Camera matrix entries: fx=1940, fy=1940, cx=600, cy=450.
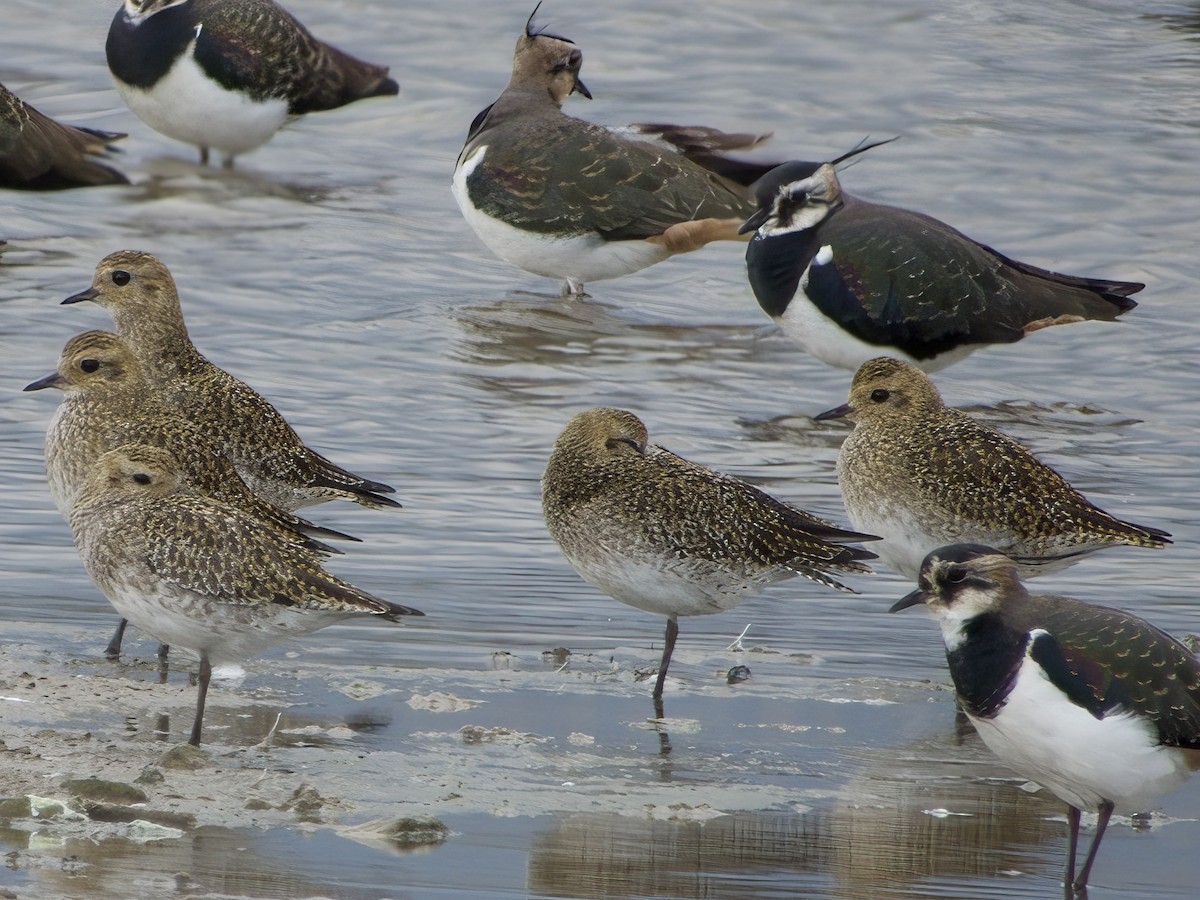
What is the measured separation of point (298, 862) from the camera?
473 centimetres

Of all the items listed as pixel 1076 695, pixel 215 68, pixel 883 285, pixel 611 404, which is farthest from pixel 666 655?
pixel 215 68

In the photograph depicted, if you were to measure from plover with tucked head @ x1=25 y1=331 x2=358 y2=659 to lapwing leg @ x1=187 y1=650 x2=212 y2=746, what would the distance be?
0.76m

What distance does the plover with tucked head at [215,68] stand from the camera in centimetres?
1377

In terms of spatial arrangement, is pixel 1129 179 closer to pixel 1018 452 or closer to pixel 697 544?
Answer: pixel 1018 452

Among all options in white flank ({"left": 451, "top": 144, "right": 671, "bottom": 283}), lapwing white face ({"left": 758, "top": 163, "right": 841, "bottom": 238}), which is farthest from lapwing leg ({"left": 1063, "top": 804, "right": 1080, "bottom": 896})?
white flank ({"left": 451, "top": 144, "right": 671, "bottom": 283})

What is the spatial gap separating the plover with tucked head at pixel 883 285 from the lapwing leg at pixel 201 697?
5.21 meters

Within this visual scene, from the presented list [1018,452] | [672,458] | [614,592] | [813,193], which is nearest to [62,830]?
[614,592]

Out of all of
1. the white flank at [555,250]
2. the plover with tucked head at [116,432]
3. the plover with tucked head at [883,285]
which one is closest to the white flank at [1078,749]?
the plover with tucked head at [116,432]

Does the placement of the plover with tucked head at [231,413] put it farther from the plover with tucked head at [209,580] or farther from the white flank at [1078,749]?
the white flank at [1078,749]

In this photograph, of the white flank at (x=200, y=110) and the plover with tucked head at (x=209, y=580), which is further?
the white flank at (x=200, y=110)

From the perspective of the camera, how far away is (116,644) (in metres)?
6.58

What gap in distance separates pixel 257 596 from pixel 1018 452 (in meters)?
3.05

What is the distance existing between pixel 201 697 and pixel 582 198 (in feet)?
21.9

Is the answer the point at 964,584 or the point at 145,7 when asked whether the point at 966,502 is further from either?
the point at 145,7
